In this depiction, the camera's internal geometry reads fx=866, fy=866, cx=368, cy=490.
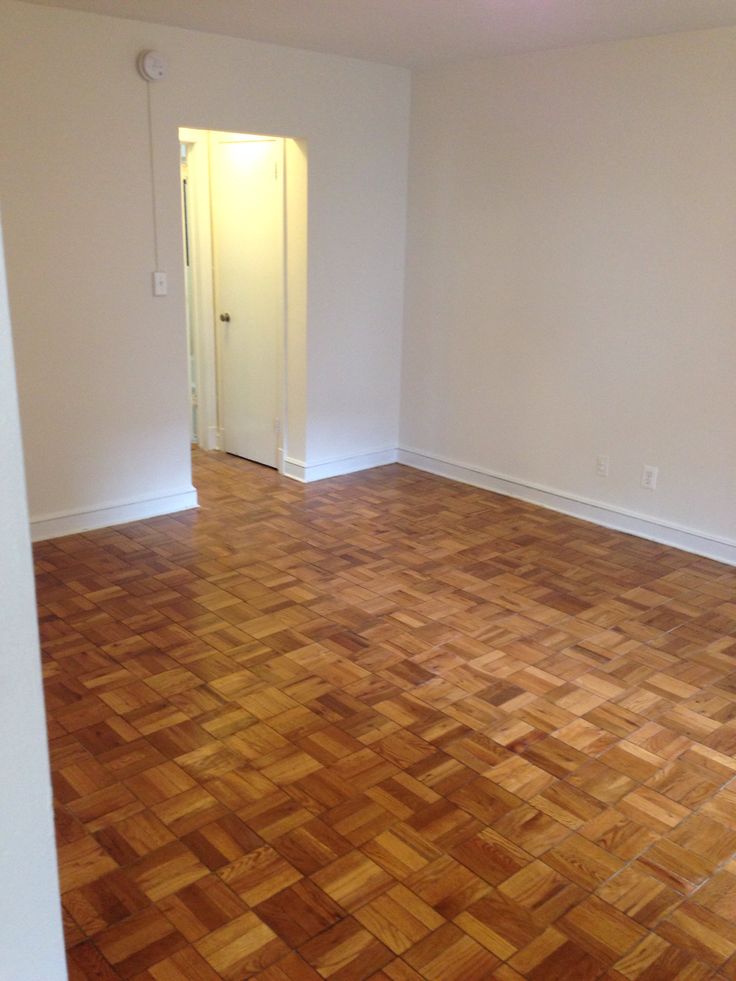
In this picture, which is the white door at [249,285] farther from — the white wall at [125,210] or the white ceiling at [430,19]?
the white ceiling at [430,19]

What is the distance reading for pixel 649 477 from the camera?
174 inches

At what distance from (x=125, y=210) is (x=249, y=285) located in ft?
4.37

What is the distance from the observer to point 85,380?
415cm

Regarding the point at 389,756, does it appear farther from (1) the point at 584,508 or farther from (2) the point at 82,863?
(1) the point at 584,508

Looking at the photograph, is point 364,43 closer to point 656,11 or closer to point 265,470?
point 656,11

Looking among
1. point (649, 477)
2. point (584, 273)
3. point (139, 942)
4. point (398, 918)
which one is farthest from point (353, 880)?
point (584, 273)

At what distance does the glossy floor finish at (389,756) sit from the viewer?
195 centimetres

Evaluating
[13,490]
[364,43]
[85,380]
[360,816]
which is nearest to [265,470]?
[85,380]

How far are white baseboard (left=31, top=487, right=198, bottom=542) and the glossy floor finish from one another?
12 centimetres

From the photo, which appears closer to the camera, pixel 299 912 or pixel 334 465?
pixel 299 912

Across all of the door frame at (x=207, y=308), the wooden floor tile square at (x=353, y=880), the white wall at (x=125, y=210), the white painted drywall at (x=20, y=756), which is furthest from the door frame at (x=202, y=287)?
the white painted drywall at (x=20, y=756)

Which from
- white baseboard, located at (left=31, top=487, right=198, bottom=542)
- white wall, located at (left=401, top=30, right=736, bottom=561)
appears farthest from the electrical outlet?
white baseboard, located at (left=31, top=487, right=198, bottom=542)

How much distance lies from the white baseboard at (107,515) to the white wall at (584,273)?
171 centimetres

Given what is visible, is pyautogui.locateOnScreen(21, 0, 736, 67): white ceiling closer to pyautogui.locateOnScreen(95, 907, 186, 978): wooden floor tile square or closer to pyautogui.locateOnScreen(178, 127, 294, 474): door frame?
pyautogui.locateOnScreen(178, 127, 294, 474): door frame
